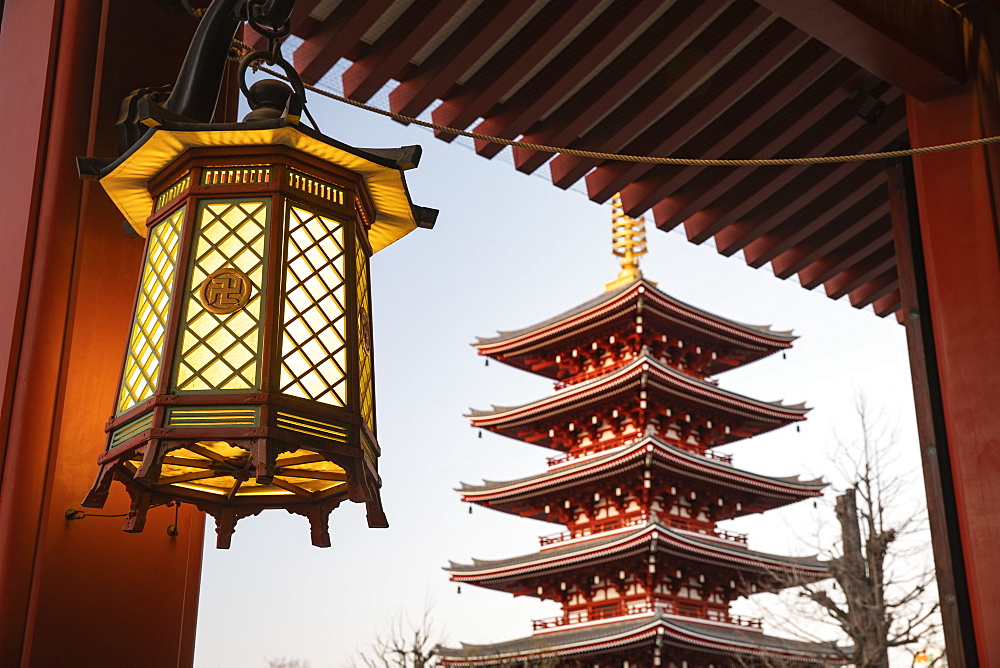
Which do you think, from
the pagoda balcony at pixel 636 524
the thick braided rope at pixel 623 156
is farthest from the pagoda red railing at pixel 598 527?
the thick braided rope at pixel 623 156

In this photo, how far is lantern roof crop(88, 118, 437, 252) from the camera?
113cm

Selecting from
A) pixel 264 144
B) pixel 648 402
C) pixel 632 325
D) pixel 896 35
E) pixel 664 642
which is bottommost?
pixel 264 144

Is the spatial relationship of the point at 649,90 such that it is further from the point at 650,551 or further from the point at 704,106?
the point at 650,551

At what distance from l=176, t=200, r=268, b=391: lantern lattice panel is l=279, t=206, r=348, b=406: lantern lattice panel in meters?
0.03

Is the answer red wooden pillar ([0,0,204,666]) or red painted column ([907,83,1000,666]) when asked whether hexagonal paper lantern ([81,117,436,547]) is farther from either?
red painted column ([907,83,1000,666])

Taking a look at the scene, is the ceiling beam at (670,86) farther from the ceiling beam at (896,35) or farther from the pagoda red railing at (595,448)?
the pagoda red railing at (595,448)

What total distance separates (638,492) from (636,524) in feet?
1.92

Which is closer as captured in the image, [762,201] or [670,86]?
[670,86]

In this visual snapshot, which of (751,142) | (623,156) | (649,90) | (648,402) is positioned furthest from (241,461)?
(648,402)

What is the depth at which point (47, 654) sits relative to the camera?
4.18 ft

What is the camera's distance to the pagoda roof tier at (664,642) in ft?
56.3

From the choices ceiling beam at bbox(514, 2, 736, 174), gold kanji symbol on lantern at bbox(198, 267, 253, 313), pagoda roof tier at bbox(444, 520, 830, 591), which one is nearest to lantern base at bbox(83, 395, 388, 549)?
gold kanji symbol on lantern at bbox(198, 267, 253, 313)

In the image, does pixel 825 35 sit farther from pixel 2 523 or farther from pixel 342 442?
pixel 2 523

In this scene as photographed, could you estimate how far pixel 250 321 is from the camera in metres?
1.07
